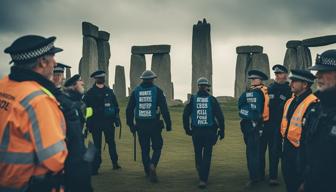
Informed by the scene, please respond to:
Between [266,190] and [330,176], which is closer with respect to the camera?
[330,176]

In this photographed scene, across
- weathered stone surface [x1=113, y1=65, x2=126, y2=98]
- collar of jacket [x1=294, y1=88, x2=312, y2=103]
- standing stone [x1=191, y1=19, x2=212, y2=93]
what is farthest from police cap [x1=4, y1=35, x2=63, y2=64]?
weathered stone surface [x1=113, y1=65, x2=126, y2=98]

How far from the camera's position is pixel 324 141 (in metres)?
4.84

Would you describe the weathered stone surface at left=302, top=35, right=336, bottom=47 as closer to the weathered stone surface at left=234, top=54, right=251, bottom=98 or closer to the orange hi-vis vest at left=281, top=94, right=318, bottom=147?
the weathered stone surface at left=234, top=54, right=251, bottom=98

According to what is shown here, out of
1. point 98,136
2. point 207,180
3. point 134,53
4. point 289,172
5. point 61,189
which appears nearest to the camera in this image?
point 61,189

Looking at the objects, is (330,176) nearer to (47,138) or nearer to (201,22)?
(47,138)

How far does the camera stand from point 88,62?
1007 inches

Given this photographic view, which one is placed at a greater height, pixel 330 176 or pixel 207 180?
pixel 330 176

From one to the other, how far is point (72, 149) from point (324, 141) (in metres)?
2.14

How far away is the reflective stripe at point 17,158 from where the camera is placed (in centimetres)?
411

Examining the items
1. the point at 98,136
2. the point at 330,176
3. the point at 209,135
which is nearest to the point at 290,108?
the point at 330,176

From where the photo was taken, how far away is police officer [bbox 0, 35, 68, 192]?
13.3 feet

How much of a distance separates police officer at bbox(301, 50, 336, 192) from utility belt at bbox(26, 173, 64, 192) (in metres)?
2.19

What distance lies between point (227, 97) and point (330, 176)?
2844cm

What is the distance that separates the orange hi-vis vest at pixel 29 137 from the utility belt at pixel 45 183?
0.04m
